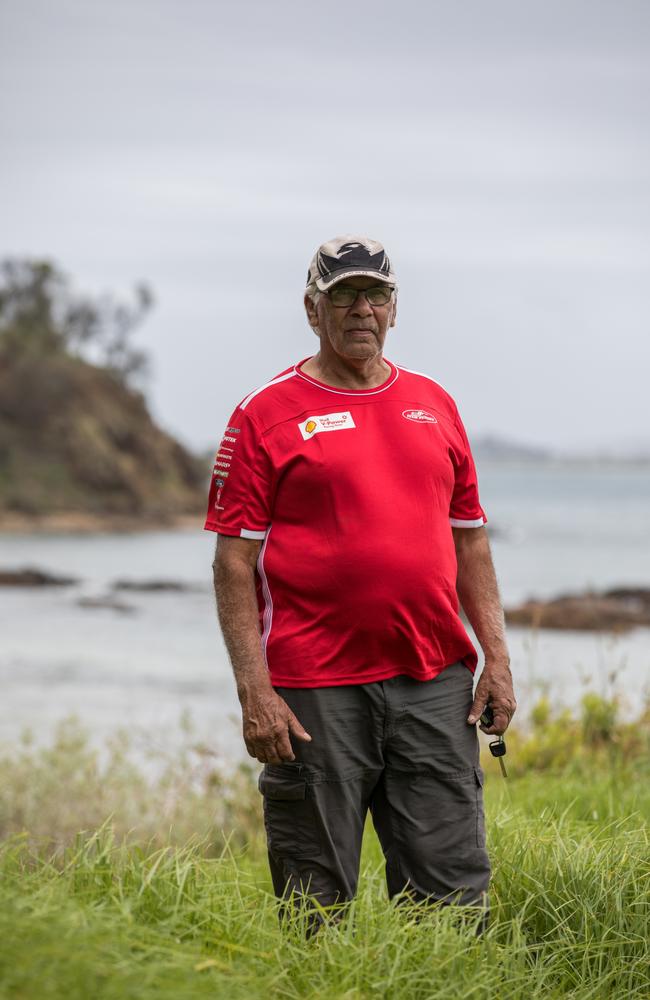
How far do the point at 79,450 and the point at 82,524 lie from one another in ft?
16.2

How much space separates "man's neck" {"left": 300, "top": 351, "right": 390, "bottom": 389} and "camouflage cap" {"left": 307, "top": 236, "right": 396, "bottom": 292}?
223 millimetres

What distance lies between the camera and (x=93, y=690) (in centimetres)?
1392

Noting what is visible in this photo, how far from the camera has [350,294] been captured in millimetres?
3582

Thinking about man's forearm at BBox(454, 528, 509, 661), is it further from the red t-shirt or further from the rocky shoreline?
the rocky shoreline

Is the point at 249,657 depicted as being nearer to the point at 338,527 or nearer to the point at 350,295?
the point at 338,527

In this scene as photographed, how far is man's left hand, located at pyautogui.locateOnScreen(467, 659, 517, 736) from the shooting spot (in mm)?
3678

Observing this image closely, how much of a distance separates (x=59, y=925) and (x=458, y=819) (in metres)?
1.43

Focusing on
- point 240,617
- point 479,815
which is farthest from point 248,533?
point 479,815

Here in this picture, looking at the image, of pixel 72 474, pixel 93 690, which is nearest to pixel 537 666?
pixel 93 690

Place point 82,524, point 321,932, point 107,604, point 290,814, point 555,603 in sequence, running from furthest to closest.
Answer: point 82,524 → point 107,604 → point 555,603 → point 290,814 → point 321,932

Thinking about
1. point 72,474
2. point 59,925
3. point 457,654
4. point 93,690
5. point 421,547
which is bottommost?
point 93,690

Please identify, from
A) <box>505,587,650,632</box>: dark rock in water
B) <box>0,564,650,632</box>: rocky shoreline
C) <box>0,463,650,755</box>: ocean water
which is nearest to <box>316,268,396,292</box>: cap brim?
<box>0,463,650,755</box>: ocean water

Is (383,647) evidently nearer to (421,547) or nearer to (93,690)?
(421,547)

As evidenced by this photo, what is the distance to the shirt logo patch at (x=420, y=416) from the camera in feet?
11.9
